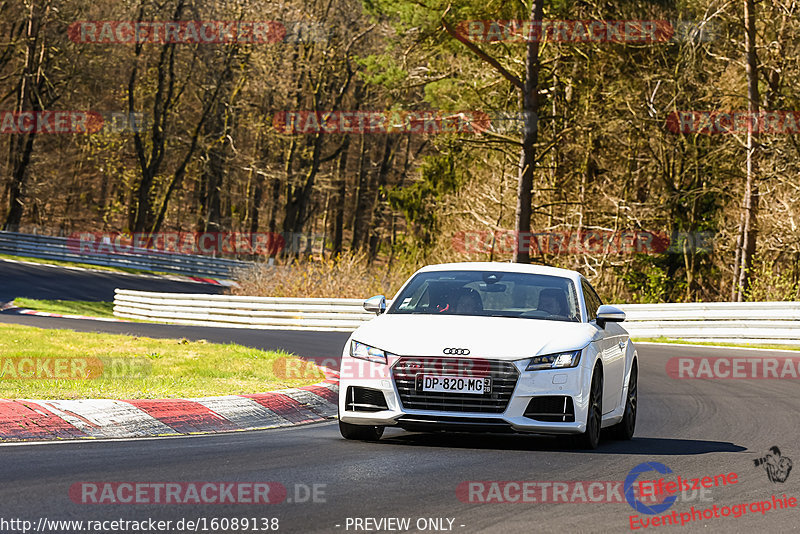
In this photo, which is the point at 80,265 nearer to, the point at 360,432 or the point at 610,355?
the point at 360,432

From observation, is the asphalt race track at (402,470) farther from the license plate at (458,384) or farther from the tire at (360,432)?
the license plate at (458,384)

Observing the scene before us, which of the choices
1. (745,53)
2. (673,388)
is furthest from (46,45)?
(673,388)

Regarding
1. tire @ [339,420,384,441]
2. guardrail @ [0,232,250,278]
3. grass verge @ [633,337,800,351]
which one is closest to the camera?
tire @ [339,420,384,441]

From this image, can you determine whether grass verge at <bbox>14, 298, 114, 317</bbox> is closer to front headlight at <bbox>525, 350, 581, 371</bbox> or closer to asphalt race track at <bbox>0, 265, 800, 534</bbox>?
asphalt race track at <bbox>0, 265, 800, 534</bbox>

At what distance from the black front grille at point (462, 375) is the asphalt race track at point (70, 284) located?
28650mm

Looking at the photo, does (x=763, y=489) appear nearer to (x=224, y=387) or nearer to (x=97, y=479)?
(x=97, y=479)

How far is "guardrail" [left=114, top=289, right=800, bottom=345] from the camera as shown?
23.6 meters

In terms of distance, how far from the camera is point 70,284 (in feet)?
138

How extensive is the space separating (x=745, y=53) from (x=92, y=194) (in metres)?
53.1

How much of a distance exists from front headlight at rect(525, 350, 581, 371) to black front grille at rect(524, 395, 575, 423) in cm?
23

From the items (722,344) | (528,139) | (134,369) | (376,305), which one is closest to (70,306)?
(528,139)

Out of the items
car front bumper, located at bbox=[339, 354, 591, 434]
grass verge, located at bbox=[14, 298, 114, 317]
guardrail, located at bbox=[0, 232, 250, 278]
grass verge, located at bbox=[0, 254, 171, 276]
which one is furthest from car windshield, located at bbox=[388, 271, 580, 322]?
guardrail, located at bbox=[0, 232, 250, 278]

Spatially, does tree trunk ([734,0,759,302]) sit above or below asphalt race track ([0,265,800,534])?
above

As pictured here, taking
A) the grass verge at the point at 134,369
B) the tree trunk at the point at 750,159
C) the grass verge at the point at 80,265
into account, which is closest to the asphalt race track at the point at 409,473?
the grass verge at the point at 134,369
